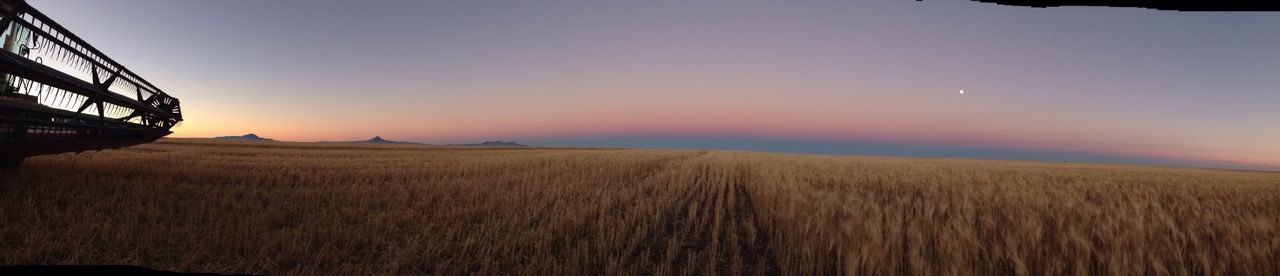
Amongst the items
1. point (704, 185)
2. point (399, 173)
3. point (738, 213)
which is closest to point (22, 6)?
point (399, 173)

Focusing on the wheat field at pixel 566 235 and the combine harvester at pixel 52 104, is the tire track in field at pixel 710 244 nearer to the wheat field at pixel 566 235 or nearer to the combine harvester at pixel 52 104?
the wheat field at pixel 566 235

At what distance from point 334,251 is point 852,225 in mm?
4398

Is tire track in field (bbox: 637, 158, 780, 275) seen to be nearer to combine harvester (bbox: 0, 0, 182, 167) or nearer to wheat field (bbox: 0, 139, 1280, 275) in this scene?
wheat field (bbox: 0, 139, 1280, 275)

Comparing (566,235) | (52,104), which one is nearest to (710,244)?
(566,235)

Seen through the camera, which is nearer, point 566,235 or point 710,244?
point 566,235

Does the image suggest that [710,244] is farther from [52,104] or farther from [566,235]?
[52,104]

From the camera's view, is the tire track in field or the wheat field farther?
the tire track in field

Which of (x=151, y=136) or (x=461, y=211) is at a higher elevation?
(x=151, y=136)

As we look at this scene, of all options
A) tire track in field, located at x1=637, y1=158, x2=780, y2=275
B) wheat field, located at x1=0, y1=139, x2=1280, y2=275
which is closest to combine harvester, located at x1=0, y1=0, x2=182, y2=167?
wheat field, located at x1=0, y1=139, x2=1280, y2=275

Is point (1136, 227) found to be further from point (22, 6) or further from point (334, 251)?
point (22, 6)


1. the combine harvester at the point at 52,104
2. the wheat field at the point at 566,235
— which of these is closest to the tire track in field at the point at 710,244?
the wheat field at the point at 566,235

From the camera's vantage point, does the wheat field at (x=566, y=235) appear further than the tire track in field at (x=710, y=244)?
No

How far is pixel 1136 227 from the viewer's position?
4.62m

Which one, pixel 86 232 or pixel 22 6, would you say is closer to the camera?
pixel 86 232
